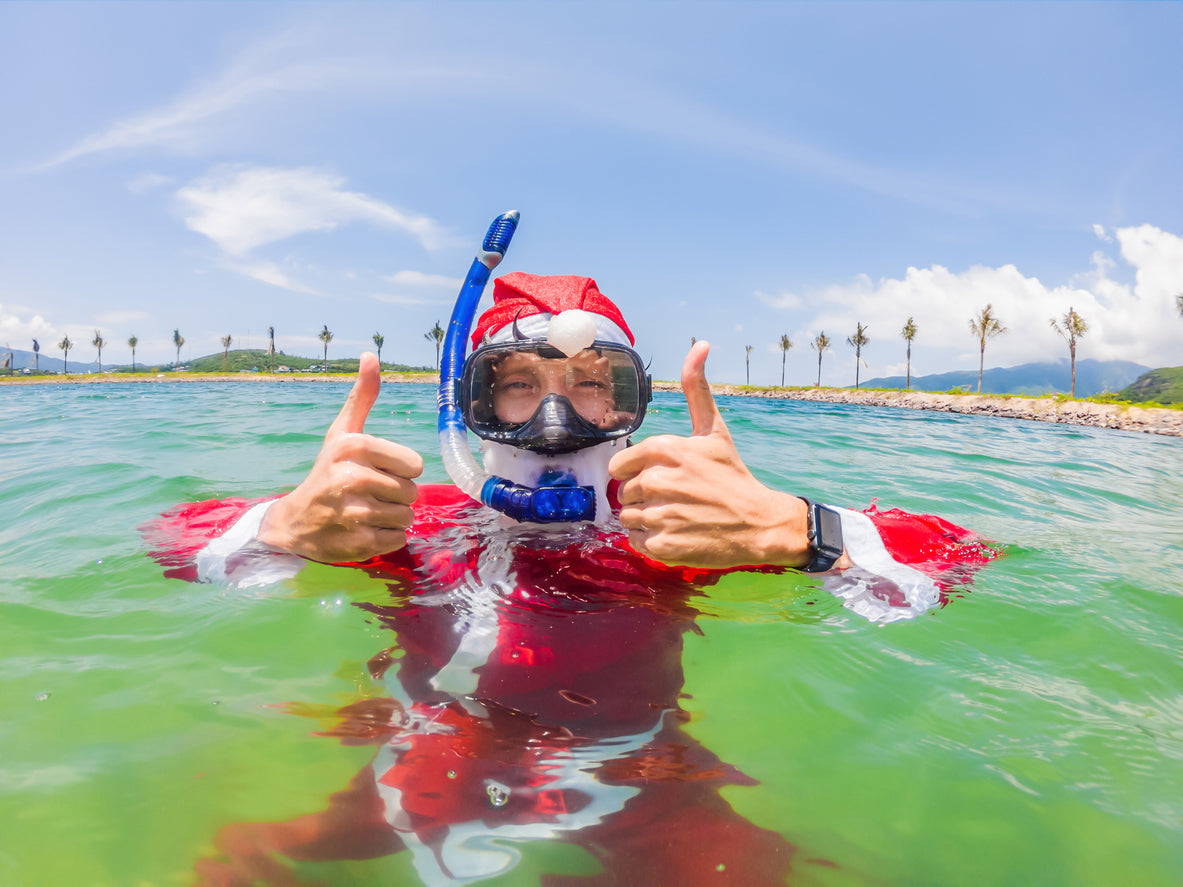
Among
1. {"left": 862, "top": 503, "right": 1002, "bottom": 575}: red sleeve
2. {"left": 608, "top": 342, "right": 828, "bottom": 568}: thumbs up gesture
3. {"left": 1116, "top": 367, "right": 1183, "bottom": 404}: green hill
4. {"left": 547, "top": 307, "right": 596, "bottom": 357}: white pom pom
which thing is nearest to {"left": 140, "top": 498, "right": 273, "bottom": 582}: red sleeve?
{"left": 547, "top": 307, "right": 596, "bottom": 357}: white pom pom

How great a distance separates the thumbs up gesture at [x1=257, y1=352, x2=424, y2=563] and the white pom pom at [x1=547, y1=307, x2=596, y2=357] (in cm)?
56

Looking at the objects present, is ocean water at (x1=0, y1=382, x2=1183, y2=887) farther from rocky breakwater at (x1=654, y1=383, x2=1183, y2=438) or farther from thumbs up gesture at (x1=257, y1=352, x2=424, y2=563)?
rocky breakwater at (x1=654, y1=383, x2=1183, y2=438)

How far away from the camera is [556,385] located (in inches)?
77.4

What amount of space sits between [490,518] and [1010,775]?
169 cm

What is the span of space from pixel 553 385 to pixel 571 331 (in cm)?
23

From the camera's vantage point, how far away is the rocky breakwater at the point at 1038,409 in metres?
21.0

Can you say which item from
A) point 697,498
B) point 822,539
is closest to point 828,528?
point 822,539

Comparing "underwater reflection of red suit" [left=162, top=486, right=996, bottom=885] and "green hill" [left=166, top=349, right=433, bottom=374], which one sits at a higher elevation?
"green hill" [left=166, top=349, right=433, bottom=374]

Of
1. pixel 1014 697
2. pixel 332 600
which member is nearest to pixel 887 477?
pixel 1014 697

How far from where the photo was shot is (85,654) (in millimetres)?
1603

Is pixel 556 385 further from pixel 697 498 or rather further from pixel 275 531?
pixel 275 531

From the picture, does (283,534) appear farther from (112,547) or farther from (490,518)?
(112,547)

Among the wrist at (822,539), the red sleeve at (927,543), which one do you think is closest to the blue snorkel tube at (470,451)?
the wrist at (822,539)

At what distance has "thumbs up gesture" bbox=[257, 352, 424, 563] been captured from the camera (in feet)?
4.89
